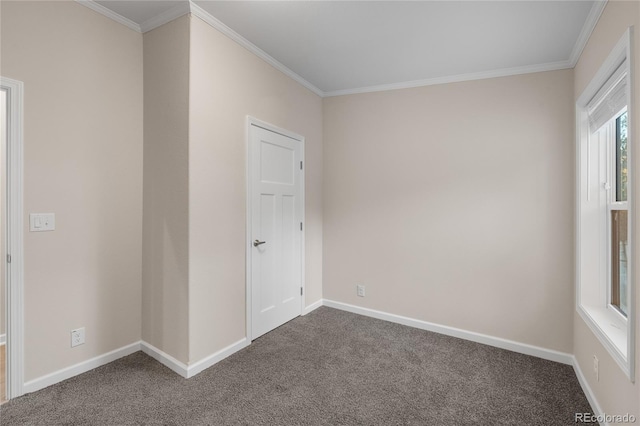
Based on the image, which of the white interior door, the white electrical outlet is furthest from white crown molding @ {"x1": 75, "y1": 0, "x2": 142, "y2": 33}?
the white electrical outlet

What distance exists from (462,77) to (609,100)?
1.35m

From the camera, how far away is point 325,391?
218cm

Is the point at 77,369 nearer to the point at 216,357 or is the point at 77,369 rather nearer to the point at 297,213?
the point at 216,357

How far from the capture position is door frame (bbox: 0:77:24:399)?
1.94 metres

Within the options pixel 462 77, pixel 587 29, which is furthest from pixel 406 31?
pixel 587 29

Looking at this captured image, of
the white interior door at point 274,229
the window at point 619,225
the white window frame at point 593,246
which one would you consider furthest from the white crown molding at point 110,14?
the window at point 619,225

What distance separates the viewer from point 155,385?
219 cm

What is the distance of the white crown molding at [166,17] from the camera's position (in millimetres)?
2244

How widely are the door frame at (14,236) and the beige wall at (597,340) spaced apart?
333 centimetres

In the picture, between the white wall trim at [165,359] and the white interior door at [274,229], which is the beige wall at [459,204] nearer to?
the white interior door at [274,229]

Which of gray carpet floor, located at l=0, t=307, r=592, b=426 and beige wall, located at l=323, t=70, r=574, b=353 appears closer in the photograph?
gray carpet floor, located at l=0, t=307, r=592, b=426

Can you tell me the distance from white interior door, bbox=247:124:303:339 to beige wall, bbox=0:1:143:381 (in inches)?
37.3

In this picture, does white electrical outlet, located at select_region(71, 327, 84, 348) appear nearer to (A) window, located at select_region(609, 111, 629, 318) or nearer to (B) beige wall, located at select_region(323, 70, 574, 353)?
(B) beige wall, located at select_region(323, 70, 574, 353)

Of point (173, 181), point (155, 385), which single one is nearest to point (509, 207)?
point (173, 181)
